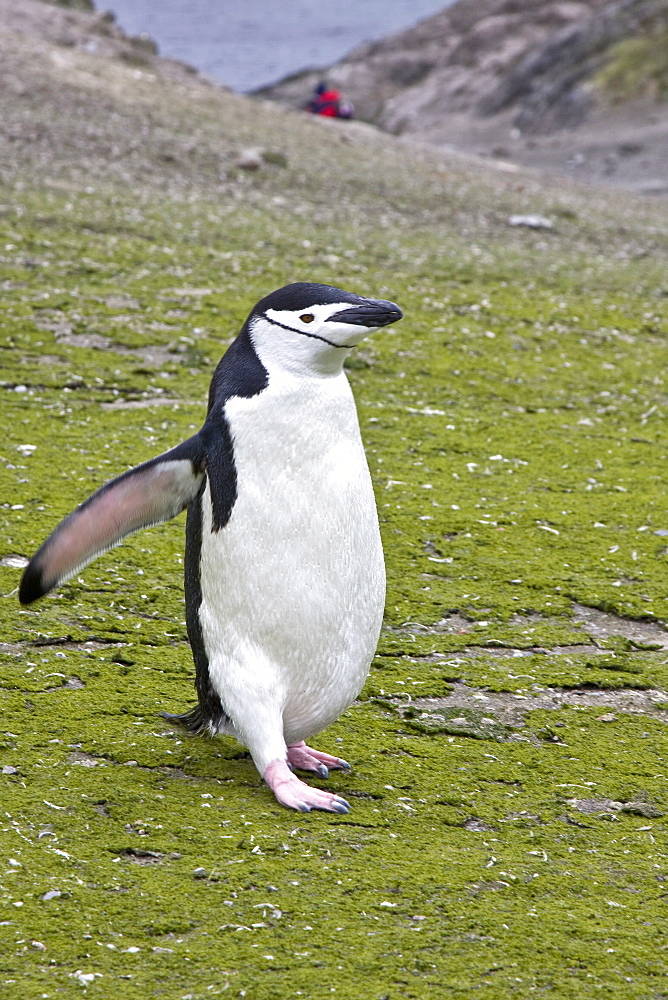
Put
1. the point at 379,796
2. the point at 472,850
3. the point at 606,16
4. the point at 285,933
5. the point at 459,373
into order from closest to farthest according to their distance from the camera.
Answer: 1. the point at 285,933
2. the point at 472,850
3. the point at 379,796
4. the point at 459,373
5. the point at 606,16

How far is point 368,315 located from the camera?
342cm

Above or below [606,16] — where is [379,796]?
below

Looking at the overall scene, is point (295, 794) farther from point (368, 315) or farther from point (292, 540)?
point (368, 315)

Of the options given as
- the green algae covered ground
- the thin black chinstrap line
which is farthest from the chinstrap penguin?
the green algae covered ground

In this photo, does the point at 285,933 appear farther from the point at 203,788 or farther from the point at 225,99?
the point at 225,99

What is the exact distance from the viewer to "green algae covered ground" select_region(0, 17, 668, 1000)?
2.86m

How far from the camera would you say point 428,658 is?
15.4 ft

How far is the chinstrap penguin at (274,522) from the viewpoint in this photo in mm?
3514

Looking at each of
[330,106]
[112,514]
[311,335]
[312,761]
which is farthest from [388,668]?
[330,106]

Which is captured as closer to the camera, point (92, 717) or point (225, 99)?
point (92, 717)

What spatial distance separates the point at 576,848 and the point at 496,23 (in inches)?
1842

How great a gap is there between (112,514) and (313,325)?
84cm

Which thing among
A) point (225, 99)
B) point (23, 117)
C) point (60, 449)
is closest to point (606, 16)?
point (225, 99)

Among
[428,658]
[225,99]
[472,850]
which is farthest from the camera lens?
[225,99]
